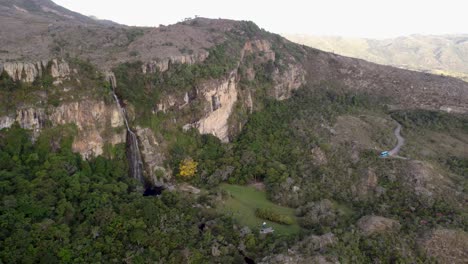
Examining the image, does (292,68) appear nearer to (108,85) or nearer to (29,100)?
(108,85)

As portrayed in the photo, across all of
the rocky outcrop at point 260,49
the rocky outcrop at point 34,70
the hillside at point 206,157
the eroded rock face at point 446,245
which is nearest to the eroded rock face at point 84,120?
the hillside at point 206,157

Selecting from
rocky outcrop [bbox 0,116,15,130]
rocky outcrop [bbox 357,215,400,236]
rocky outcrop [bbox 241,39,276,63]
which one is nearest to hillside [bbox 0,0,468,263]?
rocky outcrop [bbox 0,116,15,130]

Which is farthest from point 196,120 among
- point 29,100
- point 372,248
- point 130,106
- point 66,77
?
point 372,248

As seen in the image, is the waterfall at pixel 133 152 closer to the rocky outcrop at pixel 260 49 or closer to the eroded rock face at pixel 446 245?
the eroded rock face at pixel 446 245

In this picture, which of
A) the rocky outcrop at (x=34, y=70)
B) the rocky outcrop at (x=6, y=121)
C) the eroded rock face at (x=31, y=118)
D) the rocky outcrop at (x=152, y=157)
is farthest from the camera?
the rocky outcrop at (x=152, y=157)

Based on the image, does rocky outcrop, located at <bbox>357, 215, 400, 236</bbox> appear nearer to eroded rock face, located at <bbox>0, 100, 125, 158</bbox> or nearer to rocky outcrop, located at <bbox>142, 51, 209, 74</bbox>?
eroded rock face, located at <bbox>0, 100, 125, 158</bbox>

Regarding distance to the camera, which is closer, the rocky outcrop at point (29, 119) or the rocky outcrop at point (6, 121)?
the rocky outcrop at point (6, 121)
